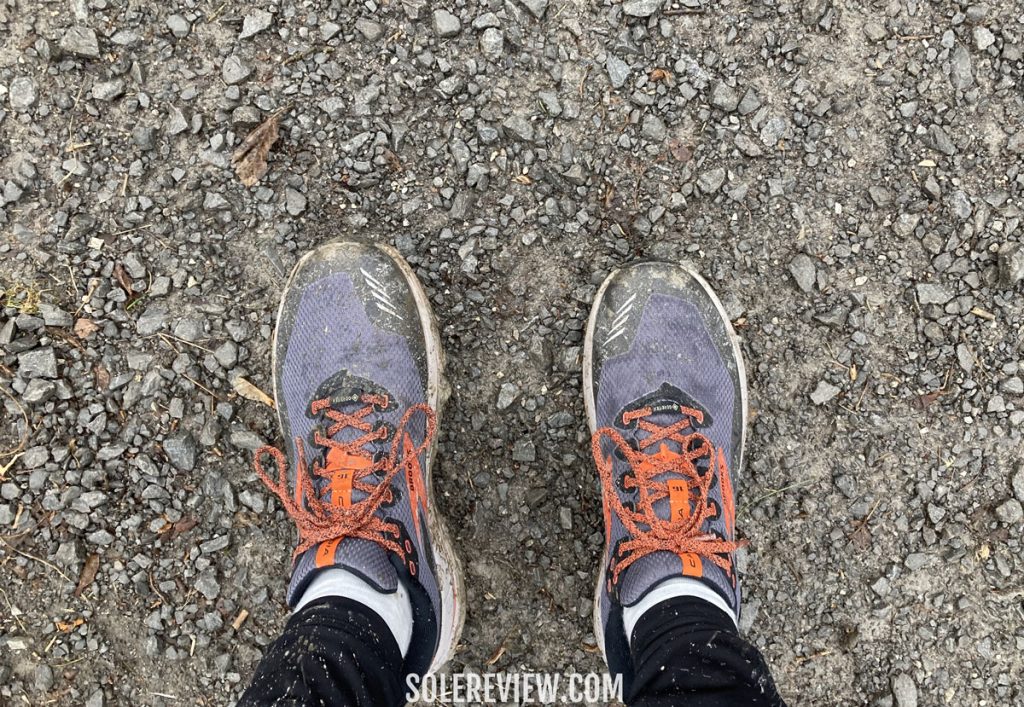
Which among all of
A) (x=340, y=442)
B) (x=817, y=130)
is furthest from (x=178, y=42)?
(x=817, y=130)

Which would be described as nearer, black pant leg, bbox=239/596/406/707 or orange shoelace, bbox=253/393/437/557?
black pant leg, bbox=239/596/406/707

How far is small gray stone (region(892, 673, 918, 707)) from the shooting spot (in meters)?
2.48

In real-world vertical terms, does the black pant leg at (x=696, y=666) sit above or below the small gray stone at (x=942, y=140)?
below

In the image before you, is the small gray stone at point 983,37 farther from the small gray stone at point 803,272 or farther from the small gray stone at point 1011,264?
the small gray stone at point 803,272

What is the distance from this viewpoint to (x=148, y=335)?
8.29 feet

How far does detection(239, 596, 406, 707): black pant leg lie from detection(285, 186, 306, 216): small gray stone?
1345 millimetres

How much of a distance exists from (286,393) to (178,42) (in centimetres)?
133

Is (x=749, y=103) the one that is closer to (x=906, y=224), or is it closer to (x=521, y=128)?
(x=906, y=224)

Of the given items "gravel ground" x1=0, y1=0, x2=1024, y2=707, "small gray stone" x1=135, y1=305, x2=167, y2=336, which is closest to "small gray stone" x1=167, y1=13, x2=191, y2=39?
"gravel ground" x1=0, y1=0, x2=1024, y2=707

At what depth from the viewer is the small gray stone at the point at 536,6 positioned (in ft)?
8.20

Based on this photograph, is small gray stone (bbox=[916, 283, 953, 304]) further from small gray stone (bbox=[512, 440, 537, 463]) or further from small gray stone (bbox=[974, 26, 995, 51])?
small gray stone (bbox=[512, 440, 537, 463])

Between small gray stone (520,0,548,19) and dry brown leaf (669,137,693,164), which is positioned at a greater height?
small gray stone (520,0,548,19)

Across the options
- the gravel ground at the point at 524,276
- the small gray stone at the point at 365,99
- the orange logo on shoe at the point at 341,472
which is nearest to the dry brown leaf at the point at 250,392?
the gravel ground at the point at 524,276

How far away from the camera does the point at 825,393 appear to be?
249cm
